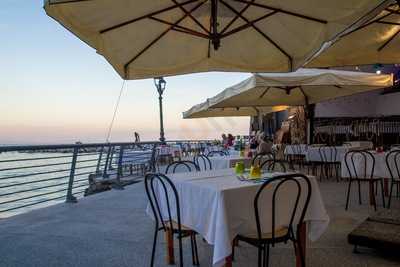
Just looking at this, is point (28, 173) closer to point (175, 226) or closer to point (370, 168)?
point (175, 226)

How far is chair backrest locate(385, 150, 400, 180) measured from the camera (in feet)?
16.6

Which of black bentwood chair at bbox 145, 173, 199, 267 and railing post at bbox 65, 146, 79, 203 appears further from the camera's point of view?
railing post at bbox 65, 146, 79, 203

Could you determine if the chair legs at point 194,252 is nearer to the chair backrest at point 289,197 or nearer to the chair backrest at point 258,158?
the chair backrest at point 289,197

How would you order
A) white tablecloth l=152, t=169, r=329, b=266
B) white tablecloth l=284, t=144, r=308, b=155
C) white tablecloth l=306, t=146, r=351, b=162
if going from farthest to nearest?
white tablecloth l=284, t=144, r=308, b=155
white tablecloth l=306, t=146, r=351, b=162
white tablecloth l=152, t=169, r=329, b=266

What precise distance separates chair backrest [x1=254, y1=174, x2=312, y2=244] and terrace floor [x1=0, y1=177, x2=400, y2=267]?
709 mm

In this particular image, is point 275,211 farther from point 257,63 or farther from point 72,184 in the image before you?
point 72,184

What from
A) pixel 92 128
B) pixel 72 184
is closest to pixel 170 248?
pixel 72 184

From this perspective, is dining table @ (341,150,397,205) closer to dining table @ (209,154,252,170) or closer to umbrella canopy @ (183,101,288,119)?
dining table @ (209,154,252,170)

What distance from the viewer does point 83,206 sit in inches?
233

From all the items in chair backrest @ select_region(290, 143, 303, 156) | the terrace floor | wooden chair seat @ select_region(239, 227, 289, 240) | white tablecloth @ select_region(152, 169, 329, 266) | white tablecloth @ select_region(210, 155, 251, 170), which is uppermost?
chair backrest @ select_region(290, 143, 303, 156)

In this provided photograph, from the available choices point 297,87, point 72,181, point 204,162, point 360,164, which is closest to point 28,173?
point 72,181

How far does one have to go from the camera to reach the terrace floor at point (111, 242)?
3.26 m

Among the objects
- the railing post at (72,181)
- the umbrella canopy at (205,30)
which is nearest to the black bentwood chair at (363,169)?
the umbrella canopy at (205,30)

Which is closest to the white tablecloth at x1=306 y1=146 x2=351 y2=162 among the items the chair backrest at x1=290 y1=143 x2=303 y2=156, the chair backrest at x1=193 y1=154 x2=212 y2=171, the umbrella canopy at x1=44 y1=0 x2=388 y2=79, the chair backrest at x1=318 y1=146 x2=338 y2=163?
the chair backrest at x1=318 y1=146 x2=338 y2=163
